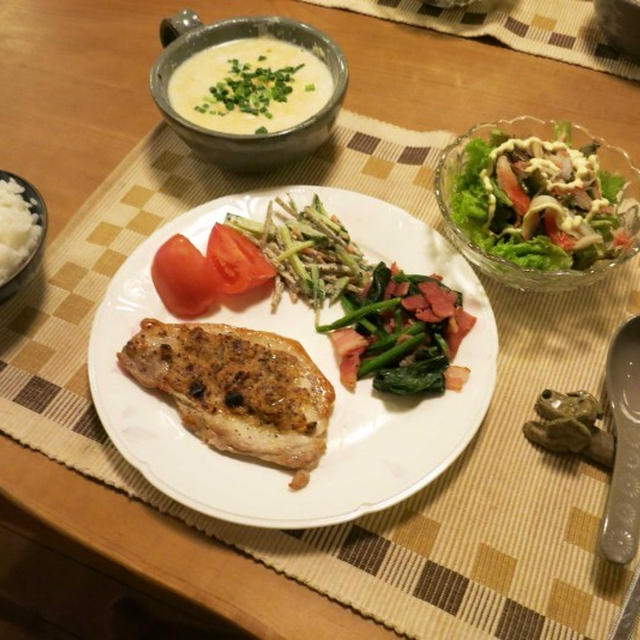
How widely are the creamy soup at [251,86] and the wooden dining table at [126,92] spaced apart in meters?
0.26

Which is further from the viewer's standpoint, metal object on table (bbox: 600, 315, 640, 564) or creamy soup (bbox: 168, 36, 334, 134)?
creamy soup (bbox: 168, 36, 334, 134)

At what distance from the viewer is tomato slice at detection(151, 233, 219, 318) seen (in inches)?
61.6

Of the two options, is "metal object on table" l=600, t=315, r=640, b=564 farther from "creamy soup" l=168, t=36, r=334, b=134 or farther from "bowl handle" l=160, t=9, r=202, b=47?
"bowl handle" l=160, t=9, r=202, b=47

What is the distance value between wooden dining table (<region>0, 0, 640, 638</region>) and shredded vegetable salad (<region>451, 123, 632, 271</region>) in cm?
45

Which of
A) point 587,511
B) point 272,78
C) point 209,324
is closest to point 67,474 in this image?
point 209,324

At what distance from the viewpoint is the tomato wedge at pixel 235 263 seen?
1.62 meters

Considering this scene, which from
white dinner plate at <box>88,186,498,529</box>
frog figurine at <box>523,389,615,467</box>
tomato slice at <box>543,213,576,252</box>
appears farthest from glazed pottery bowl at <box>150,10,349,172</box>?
frog figurine at <box>523,389,615,467</box>

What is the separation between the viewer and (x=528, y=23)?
2432mm

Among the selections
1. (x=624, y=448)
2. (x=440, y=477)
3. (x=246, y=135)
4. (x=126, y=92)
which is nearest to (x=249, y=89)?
(x=246, y=135)

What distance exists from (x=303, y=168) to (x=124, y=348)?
92cm

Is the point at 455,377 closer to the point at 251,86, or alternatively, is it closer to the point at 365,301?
the point at 365,301

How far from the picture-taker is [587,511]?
1.32 metres

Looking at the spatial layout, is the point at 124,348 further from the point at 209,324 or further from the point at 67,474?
the point at 67,474

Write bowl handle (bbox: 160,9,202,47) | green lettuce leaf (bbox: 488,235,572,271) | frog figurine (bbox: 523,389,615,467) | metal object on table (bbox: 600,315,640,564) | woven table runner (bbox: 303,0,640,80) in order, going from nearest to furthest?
metal object on table (bbox: 600,315,640,564)
frog figurine (bbox: 523,389,615,467)
green lettuce leaf (bbox: 488,235,572,271)
bowl handle (bbox: 160,9,202,47)
woven table runner (bbox: 303,0,640,80)
